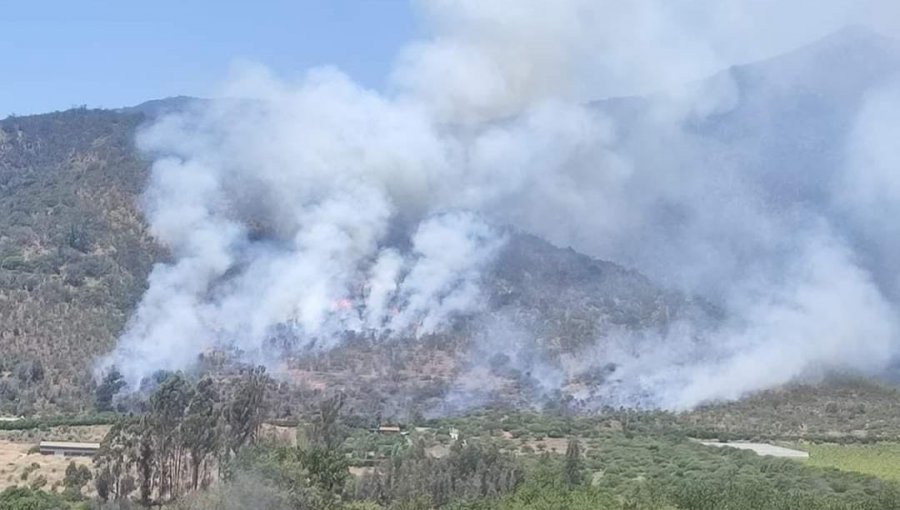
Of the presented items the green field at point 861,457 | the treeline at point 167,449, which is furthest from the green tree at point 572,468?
the green field at point 861,457

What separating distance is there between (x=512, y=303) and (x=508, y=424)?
42.8 m

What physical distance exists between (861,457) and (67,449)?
56172mm

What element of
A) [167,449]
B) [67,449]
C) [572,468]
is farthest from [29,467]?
[572,468]

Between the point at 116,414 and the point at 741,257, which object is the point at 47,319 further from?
the point at 741,257

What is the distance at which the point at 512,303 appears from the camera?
13175 centimetres

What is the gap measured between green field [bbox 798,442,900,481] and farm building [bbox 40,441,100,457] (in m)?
48.3

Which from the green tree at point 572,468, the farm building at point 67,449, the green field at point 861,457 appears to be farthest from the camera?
the green field at point 861,457

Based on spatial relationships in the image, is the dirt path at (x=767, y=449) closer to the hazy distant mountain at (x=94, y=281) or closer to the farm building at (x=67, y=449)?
the hazy distant mountain at (x=94, y=281)

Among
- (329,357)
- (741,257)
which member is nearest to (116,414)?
(329,357)

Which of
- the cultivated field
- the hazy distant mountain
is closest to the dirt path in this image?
the hazy distant mountain

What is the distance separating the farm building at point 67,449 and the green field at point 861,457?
4830 centimetres

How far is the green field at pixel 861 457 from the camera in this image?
238 feet

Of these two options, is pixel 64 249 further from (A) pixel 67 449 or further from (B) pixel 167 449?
(B) pixel 167 449

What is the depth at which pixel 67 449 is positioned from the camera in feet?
235
